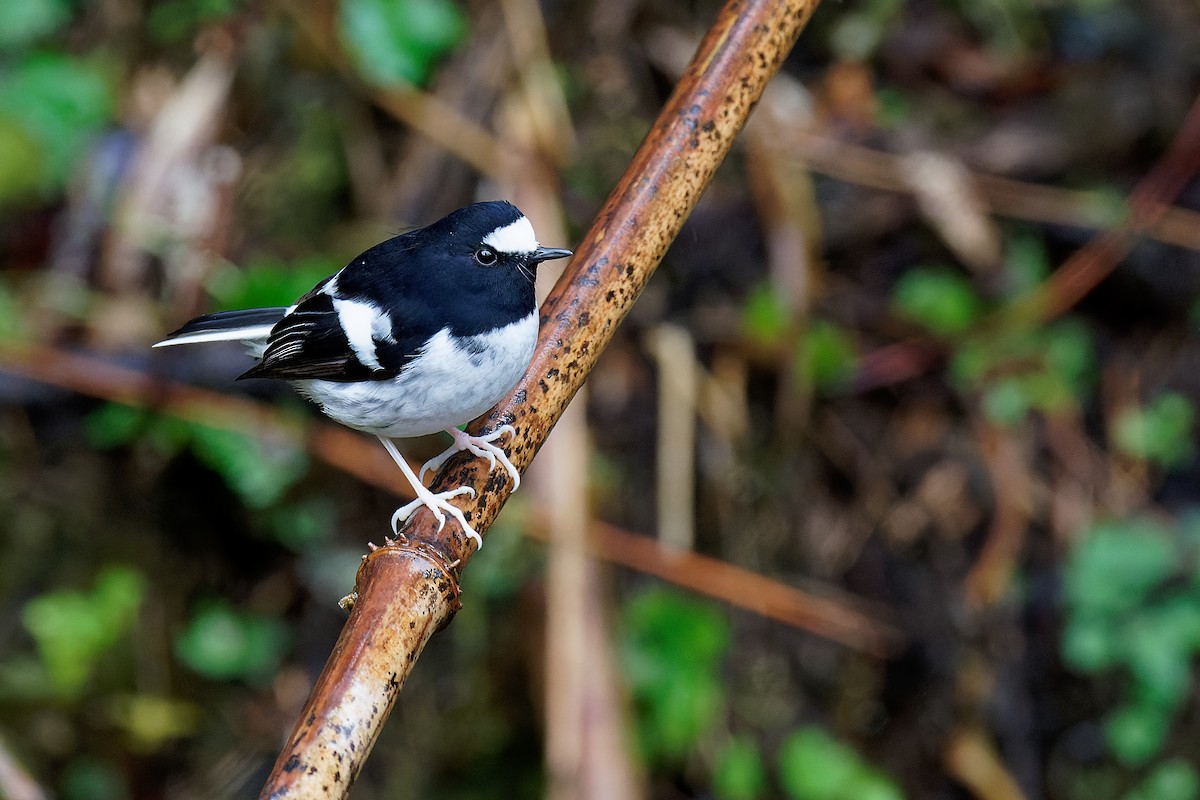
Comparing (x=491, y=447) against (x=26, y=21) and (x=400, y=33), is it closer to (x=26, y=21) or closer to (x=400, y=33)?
(x=400, y=33)

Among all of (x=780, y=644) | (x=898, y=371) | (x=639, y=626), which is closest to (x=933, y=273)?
(x=898, y=371)

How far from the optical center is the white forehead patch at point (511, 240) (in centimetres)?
242

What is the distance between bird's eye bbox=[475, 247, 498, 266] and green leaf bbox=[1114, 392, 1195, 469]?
305 centimetres

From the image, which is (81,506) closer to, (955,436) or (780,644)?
(780,644)

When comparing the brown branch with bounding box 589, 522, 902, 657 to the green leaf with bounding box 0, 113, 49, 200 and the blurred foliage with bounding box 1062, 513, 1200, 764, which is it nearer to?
the blurred foliage with bounding box 1062, 513, 1200, 764

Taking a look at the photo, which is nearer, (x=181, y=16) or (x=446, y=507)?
(x=446, y=507)

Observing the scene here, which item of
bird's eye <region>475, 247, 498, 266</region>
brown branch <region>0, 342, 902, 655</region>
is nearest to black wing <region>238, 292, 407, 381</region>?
bird's eye <region>475, 247, 498, 266</region>

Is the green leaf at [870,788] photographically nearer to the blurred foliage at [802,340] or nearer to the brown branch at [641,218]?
the blurred foliage at [802,340]

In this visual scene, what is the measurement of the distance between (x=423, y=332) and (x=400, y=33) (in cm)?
202

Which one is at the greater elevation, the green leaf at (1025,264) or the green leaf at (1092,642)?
the green leaf at (1025,264)

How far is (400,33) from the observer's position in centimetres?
409

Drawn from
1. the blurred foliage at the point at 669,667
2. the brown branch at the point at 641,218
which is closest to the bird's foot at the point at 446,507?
the brown branch at the point at 641,218

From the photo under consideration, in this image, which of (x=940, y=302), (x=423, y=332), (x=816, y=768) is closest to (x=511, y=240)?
(x=423, y=332)

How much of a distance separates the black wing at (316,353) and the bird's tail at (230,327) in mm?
102
